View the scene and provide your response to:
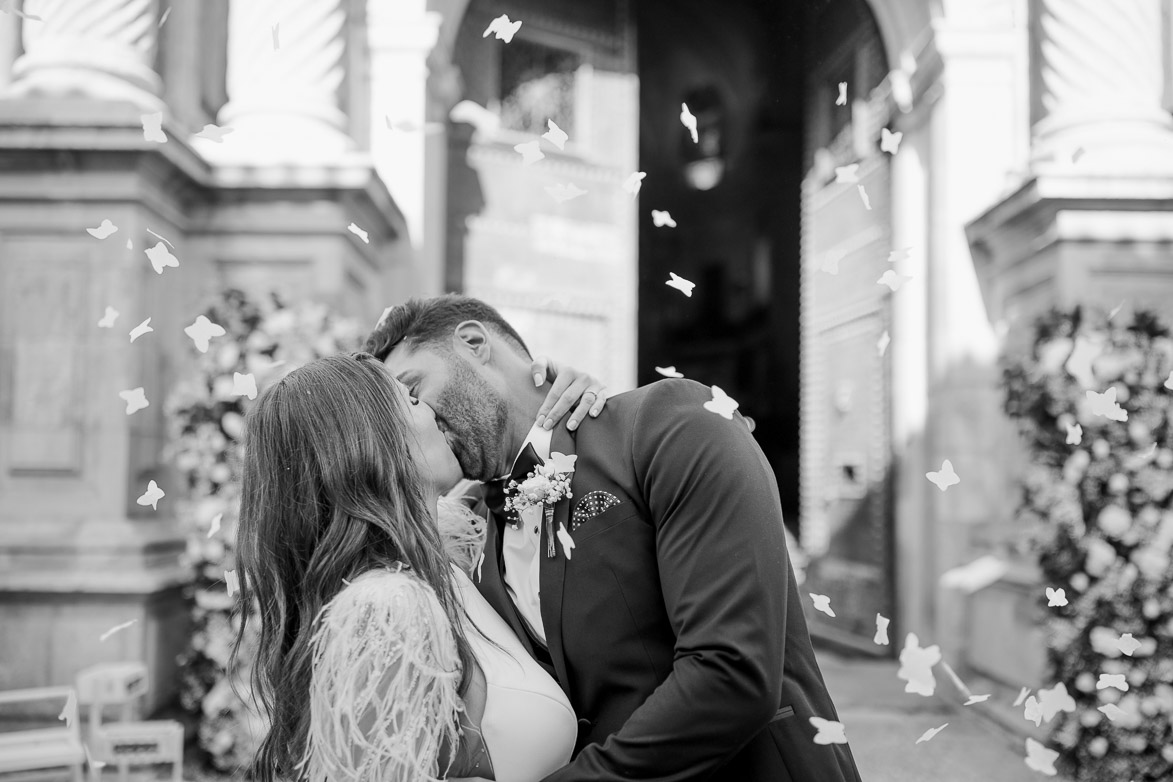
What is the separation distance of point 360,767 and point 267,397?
0.73m

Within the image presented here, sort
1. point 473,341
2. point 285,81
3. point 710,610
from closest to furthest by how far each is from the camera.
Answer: point 710,610 → point 473,341 → point 285,81

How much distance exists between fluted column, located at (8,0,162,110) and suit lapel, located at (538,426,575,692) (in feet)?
14.0

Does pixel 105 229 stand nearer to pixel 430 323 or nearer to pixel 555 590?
pixel 430 323

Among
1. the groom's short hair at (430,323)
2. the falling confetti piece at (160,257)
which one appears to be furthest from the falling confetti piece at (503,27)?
the groom's short hair at (430,323)

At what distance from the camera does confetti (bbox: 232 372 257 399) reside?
4551 millimetres

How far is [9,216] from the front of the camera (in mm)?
5059

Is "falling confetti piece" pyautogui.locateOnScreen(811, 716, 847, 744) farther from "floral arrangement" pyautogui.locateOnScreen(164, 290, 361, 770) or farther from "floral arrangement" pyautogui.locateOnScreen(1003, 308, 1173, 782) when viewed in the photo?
"floral arrangement" pyautogui.locateOnScreen(164, 290, 361, 770)

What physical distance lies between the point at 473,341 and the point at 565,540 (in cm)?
56

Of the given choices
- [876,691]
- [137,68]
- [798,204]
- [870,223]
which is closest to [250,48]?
[137,68]

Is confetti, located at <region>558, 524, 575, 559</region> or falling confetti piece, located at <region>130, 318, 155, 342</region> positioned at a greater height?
falling confetti piece, located at <region>130, 318, 155, 342</region>

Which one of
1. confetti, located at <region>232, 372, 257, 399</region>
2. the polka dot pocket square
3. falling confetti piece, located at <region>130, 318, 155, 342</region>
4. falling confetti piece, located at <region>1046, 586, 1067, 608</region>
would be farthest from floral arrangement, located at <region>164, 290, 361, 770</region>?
falling confetti piece, located at <region>1046, 586, 1067, 608</region>

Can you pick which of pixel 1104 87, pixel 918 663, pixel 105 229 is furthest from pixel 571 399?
pixel 1104 87

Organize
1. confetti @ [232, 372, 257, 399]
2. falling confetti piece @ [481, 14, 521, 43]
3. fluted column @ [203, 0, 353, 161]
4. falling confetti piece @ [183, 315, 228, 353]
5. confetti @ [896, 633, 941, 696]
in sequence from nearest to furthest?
confetti @ [232, 372, 257, 399] < falling confetti piece @ [183, 315, 228, 353] < falling confetti piece @ [481, 14, 521, 43] < fluted column @ [203, 0, 353, 161] < confetti @ [896, 633, 941, 696]

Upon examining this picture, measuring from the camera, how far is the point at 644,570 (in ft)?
6.09
